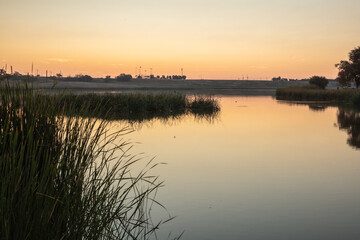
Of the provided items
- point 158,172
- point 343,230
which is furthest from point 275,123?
point 343,230

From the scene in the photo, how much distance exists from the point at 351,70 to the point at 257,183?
55997 mm

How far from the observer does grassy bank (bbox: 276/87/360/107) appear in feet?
154

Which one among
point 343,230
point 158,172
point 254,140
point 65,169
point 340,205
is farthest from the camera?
point 254,140

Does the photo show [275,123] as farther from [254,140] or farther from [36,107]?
[36,107]

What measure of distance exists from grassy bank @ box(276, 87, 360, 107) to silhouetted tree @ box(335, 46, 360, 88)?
512cm

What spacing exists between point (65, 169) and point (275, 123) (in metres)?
25.1

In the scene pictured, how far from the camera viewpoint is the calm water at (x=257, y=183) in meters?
8.09

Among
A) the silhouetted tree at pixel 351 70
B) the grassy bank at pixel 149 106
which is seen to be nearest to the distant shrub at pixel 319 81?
the silhouetted tree at pixel 351 70

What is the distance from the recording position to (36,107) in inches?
206

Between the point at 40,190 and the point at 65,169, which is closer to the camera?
the point at 40,190

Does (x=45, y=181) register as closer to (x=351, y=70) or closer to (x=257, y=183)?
(x=257, y=183)

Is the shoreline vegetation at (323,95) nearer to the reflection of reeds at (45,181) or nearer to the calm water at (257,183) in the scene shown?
the calm water at (257,183)

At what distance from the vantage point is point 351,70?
204ft

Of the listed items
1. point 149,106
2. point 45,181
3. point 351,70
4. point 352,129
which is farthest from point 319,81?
point 45,181
